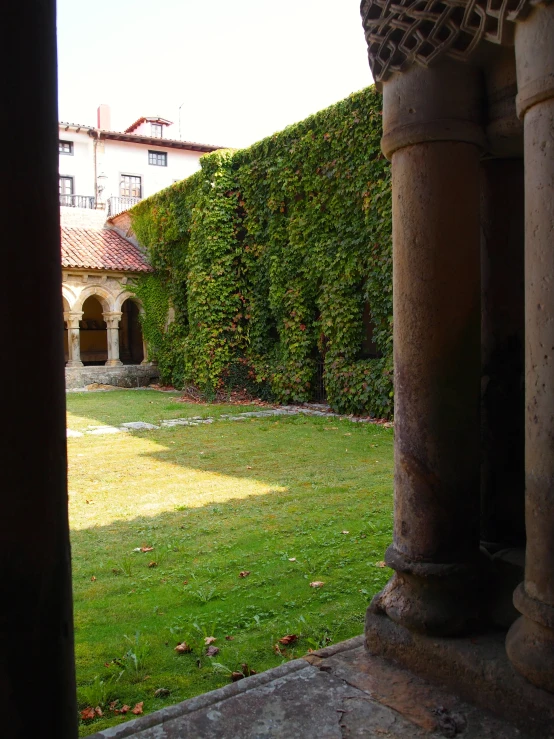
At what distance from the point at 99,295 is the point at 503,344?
1913 centimetres

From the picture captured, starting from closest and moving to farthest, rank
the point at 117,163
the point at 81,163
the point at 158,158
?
the point at 81,163 < the point at 117,163 < the point at 158,158

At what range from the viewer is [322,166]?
40.7 feet

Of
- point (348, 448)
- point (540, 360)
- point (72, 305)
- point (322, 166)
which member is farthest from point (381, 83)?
point (72, 305)

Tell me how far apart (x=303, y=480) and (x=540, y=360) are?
493 centimetres

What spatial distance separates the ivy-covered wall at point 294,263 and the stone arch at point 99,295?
9.70ft

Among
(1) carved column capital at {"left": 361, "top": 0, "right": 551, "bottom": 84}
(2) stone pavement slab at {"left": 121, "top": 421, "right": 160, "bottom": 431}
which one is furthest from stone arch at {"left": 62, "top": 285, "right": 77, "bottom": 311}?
(1) carved column capital at {"left": 361, "top": 0, "right": 551, "bottom": 84}

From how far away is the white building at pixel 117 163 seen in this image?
32531 mm

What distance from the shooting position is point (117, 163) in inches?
1339

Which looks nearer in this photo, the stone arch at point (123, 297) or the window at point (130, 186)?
the stone arch at point (123, 297)

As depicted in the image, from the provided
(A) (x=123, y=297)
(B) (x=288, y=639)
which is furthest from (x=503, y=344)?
Result: (A) (x=123, y=297)

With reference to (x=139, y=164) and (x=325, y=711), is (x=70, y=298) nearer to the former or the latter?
(x=139, y=164)

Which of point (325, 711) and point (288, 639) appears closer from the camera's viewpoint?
point (325, 711)

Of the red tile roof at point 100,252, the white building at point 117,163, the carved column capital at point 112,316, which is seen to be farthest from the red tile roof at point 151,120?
the carved column capital at point 112,316

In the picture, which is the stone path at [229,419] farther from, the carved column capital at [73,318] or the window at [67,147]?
the window at [67,147]
